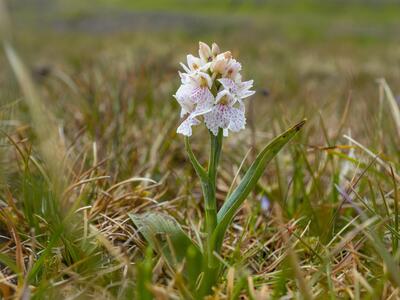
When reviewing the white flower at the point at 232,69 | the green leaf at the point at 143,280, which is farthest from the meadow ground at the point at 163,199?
the white flower at the point at 232,69

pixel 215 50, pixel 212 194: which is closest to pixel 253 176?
pixel 212 194

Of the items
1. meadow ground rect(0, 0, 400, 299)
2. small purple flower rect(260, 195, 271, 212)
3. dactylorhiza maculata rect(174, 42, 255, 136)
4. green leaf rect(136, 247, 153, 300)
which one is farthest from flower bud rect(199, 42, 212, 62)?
small purple flower rect(260, 195, 271, 212)

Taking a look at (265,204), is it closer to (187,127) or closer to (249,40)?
(187,127)

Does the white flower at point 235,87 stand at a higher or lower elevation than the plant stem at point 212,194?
higher

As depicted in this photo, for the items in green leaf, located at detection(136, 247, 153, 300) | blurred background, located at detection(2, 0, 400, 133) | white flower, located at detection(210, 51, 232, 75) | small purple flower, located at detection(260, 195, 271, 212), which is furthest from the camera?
blurred background, located at detection(2, 0, 400, 133)

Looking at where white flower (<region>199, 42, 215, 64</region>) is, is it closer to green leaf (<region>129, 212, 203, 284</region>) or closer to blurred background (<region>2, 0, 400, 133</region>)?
green leaf (<region>129, 212, 203, 284</region>)

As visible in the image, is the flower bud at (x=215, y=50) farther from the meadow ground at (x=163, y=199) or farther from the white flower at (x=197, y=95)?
the meadow ground at (x=163, y=199)

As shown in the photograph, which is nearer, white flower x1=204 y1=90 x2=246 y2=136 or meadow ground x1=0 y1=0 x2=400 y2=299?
meadow ground x1=0 y1=0 x2=400 y2=299

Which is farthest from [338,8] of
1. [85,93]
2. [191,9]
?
[85,93]
